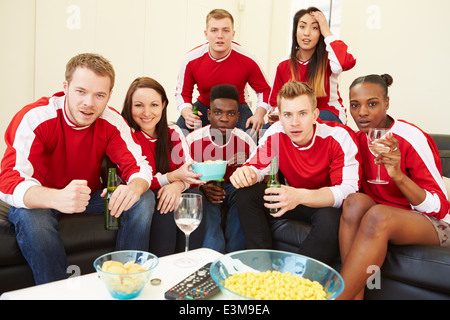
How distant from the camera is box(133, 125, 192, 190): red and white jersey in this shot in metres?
2.07

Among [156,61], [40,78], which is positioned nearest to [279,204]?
[40,78]

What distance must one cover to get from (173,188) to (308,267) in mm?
1036

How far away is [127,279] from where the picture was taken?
0.95 metres

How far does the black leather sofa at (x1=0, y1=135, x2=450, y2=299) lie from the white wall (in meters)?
2.16

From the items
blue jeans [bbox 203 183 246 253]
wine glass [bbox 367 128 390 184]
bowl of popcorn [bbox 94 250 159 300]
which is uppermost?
wine glass [bbox 367 128 390 184]

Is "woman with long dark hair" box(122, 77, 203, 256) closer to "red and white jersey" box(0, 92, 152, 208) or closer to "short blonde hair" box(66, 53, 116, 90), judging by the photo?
"red and white jersey" box(0, 92, 152, 208)

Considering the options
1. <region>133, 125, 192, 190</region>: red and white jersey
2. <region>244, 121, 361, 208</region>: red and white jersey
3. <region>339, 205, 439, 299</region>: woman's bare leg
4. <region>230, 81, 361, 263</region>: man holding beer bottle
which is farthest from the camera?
<region>133, 125, 192, 190</region>: red and white jersey

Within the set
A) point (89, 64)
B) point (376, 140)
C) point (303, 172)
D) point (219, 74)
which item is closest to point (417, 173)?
point (376, 140)

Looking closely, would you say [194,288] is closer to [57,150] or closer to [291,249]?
[291,249]

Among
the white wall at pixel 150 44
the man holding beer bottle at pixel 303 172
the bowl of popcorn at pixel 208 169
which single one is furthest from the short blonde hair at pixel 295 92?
the white wall at pixel 150 44

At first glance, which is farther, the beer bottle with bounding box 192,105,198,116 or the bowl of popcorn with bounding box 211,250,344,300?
the beer bottle with bounding box 192,105,198,116

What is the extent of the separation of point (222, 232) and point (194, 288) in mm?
1114

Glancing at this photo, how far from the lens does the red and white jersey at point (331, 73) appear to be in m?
2.48

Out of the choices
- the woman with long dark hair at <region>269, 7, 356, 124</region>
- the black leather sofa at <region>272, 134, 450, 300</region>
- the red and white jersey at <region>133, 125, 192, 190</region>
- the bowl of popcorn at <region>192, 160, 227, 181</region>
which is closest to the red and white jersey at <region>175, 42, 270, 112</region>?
the woman with long dark hair at <region>269, 7, 356, 124</region>
